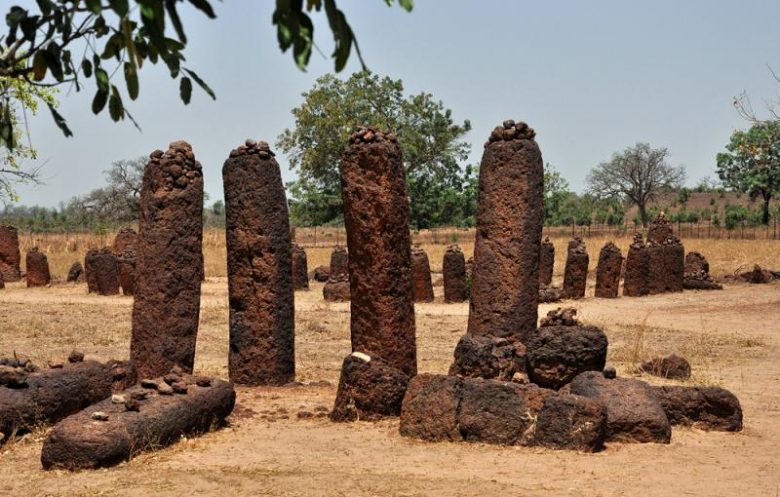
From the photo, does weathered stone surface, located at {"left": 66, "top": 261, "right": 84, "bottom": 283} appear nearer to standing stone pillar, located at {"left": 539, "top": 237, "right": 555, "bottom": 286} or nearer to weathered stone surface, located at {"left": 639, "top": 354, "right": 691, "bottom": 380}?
standing stone pillar, located at {"left": 539, "top": 237, "right": 555, "bottom": 286}

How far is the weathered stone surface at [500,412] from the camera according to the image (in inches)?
337

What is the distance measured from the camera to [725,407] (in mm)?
9109

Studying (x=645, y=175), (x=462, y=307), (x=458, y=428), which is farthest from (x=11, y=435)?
(x=645, y=175)

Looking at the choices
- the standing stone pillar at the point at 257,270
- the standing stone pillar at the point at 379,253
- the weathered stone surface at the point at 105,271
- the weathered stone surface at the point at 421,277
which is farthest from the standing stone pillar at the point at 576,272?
the standing stone pillar at the point at 379,253

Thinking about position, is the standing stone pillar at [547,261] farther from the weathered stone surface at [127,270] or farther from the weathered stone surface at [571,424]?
the weathered stone surface at [571,424]

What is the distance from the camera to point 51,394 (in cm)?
929

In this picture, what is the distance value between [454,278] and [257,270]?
1215 cm

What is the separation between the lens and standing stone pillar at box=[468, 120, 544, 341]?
448 inches

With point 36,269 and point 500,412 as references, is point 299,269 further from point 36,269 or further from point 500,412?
point 500,412

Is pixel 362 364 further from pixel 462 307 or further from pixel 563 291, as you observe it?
pixel 563 291

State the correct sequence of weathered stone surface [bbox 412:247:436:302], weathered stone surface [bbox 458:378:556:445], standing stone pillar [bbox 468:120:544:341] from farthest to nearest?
1. weathered stone surface [bbox 412:247:436:302]
2. standing stone pillar [bbox 468:120:544:341]
3. weathered stone surface [bbox 458:378:556:445]

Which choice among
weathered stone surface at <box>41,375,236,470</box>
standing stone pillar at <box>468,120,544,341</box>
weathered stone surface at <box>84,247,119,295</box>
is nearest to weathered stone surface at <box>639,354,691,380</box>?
standing stone pillar at <box>468,120,544,341</box>

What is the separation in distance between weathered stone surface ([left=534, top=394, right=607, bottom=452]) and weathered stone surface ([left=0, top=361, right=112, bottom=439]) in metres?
4.39

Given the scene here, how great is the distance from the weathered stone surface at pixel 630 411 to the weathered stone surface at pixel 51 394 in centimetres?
471
